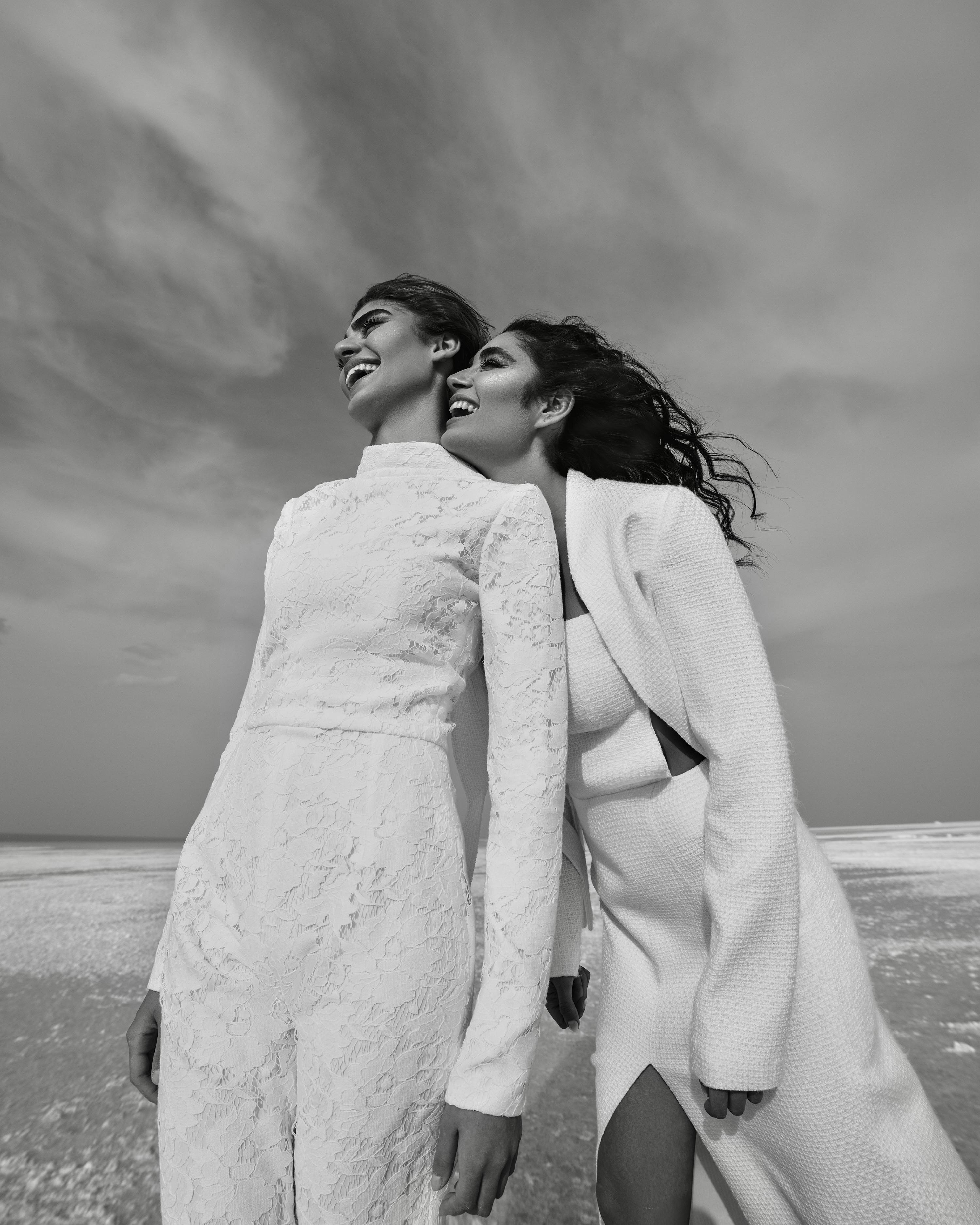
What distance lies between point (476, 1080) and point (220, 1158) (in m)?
0.37

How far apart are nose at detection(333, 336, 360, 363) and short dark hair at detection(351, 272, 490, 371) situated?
13 centimetres

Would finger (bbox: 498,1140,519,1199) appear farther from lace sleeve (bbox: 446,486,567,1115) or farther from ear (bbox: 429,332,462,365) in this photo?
ear (bbox: 429,332,462,365)

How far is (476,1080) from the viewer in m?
1.10

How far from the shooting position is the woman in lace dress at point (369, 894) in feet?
3.63

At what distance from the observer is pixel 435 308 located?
199cm

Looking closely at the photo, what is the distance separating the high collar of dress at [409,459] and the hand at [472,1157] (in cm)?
107

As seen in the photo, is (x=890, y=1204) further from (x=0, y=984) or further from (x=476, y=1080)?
(x=0, y=984)

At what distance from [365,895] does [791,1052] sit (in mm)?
800

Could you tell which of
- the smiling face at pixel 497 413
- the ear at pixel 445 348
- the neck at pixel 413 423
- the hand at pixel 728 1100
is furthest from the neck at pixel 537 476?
the hand at pixel 728 1100

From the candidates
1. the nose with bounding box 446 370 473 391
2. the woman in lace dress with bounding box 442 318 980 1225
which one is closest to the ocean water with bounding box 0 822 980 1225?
the woman in lace dress with bounding box 442 318 980 1225

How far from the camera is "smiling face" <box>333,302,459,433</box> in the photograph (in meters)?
1.79

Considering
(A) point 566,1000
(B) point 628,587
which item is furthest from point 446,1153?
(B) point 628,587

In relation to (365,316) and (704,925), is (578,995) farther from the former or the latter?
(365,316)

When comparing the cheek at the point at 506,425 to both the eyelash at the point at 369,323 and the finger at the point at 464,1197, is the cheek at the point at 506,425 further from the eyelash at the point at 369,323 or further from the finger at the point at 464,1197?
the finger at the point at 464,1197
